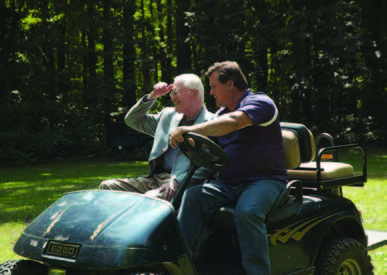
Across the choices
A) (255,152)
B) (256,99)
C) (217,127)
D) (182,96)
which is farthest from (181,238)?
(182,96)

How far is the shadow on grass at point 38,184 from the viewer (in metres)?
8.49

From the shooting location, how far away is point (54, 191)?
34.7ft

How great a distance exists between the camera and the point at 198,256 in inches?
124

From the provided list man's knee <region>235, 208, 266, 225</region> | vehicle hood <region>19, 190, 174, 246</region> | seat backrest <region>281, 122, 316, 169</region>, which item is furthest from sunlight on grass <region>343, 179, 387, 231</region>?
vehicle hood <region>19, 190, 174, 246</region>

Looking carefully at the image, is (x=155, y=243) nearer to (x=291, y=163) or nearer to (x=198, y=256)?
(x=198, y=256)

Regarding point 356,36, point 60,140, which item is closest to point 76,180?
point 60,140

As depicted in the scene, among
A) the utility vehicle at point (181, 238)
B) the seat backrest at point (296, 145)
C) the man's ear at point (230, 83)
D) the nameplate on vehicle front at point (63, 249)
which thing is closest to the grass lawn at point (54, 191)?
the utility vehicle at point (181, 238)

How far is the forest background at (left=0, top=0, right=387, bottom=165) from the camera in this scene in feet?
62.2

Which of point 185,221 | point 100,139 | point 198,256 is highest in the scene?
point 185,221

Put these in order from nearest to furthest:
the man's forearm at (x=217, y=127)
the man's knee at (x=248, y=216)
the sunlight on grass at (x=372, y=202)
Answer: the man's knee at (x=248, y=216), the man's forearm at (x=217, y=127), the sunlight on grass at (x=372, y=202)

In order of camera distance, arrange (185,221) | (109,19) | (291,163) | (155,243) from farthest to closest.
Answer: (109,19) → (291,163) → (185,221) → (155,243)

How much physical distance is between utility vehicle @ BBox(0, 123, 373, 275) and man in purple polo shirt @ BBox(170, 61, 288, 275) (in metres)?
0.09

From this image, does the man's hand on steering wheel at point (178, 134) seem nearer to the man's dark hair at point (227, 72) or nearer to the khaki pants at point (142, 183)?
the man's dark hair at point (227, 72)

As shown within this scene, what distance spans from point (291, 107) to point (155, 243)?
19.3 metres
